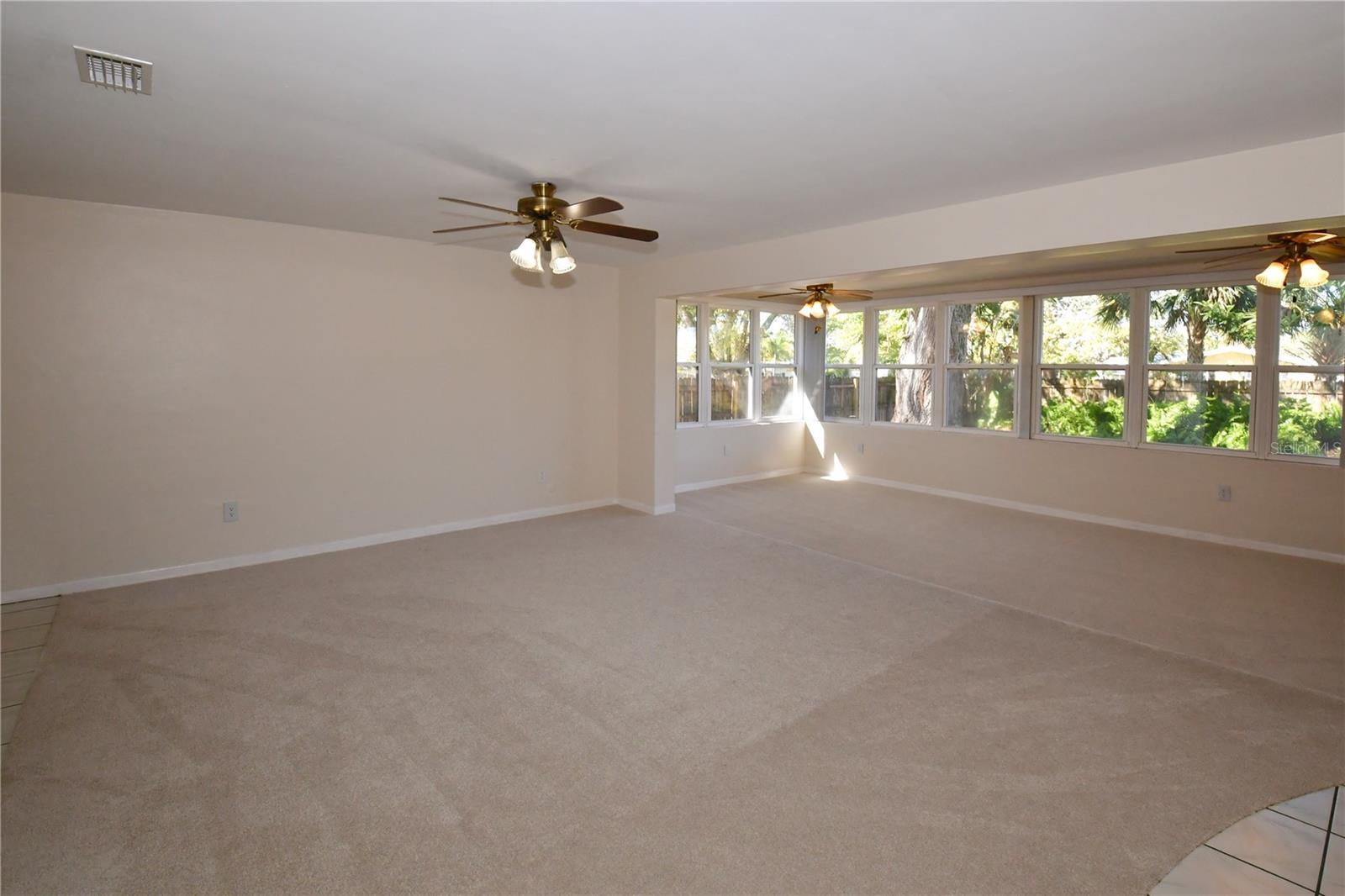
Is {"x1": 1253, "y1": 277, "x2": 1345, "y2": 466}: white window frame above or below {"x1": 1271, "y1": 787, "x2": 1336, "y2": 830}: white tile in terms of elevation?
above

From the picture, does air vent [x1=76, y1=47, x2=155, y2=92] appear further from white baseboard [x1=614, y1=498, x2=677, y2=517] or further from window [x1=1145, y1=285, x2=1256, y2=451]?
window [x1=1145, y1=285, x2=1256, y2=451]

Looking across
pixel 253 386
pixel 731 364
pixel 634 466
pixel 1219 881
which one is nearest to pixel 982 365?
pixel 731 364

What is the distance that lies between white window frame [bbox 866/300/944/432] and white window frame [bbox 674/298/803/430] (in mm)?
965

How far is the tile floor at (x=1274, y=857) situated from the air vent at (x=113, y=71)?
3.94m

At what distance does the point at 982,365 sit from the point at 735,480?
Result: 2.93m

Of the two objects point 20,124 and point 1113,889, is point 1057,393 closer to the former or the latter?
point 1113,889

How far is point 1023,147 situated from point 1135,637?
2567mm

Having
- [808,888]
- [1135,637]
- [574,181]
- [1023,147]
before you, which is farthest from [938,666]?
[574,181]

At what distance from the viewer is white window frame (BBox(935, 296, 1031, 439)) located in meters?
6.78

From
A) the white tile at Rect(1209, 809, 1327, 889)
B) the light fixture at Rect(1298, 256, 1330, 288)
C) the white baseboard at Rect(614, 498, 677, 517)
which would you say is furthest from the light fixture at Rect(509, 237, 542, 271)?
the light fixture at Rect(1298, 256, 1330, 288)

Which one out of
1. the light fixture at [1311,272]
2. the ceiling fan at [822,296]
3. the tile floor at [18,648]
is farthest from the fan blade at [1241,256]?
the tile floor at [18,648]

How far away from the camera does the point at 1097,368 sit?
6.29 metres

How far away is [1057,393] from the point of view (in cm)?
658

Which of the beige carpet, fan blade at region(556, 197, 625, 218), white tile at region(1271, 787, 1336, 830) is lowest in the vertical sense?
white tile at region(1271, 787, 1336, 830)
